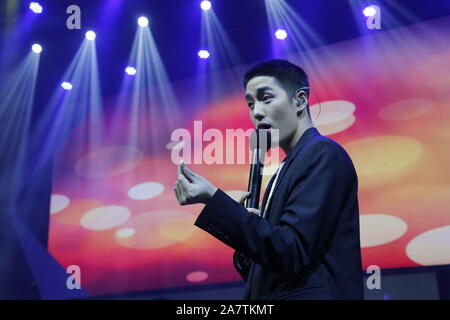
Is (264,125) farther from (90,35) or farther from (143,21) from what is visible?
(90,35)

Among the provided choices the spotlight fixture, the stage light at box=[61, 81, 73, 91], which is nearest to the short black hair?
the spotlight fixture

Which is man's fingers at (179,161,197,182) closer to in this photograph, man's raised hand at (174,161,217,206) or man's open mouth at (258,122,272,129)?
man's raised hand at (174,161,217,206)

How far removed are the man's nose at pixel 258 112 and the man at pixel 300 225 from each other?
0.54ft

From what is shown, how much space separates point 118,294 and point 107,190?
0.97 meters

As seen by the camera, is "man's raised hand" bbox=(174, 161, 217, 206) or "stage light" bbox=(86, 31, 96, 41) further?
"stage light" bbox=(86, 31, 96, 41)

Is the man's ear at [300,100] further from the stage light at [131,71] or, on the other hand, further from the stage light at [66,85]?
the stage light at [66,85]

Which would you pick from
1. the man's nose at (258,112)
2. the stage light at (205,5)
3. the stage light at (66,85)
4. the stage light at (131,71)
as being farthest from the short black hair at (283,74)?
the stage light at (66,85)

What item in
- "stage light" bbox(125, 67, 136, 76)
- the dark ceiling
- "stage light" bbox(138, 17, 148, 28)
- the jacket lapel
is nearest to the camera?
the jacket lapel

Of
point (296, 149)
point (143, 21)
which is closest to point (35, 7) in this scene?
point (143, 21)

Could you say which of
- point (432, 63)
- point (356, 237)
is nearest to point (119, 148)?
point (432, 63)

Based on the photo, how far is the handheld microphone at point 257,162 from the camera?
1.48 meters

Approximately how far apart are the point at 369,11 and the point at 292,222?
372 cm

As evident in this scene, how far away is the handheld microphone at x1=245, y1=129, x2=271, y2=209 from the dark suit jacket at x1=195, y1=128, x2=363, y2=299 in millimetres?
129

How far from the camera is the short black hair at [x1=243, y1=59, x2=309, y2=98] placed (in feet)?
5.08
